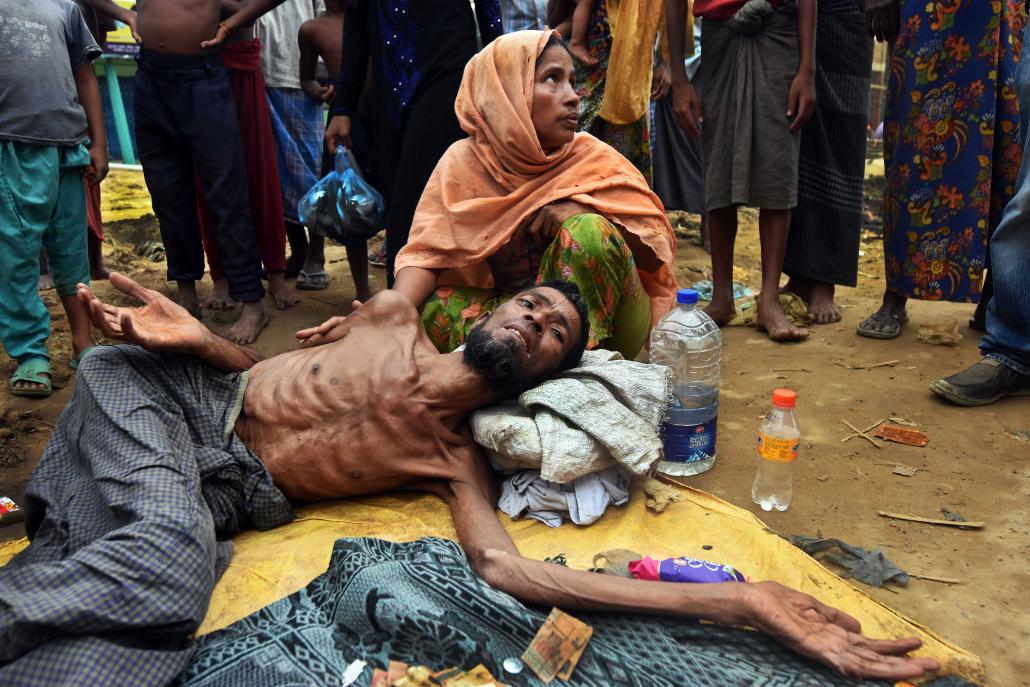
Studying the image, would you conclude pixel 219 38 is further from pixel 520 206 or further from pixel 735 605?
pixel 735 605

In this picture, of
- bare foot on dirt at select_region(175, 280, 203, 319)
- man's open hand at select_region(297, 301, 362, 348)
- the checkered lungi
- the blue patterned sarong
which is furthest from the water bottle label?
the blue patterned sarong

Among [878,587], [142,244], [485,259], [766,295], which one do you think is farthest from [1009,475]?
[142,244]

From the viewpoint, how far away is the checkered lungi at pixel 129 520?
66.4 inches

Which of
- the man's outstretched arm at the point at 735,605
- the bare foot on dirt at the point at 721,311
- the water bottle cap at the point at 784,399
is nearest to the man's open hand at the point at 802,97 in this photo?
the bare foot on dirt at the point at 721,311

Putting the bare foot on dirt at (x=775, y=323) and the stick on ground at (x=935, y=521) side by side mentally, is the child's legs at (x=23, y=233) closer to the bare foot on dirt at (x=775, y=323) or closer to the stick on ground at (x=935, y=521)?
the bare foot on dirt at (x=775, y=323)

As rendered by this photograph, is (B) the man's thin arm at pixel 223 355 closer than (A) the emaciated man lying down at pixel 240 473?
No

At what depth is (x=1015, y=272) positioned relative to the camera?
341cm

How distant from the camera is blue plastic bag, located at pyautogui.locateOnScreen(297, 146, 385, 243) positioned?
4605mm

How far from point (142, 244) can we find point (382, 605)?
6.37 metres

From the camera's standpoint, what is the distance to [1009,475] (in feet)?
9.56

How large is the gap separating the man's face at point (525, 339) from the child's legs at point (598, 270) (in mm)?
335

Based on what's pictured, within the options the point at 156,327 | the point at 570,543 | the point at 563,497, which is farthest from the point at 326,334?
the point at 570,543

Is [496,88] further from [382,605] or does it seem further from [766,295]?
[382,605]

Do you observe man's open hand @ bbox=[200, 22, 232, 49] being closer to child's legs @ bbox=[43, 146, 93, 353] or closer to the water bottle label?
child's legs @ bbox=[43, 146, 93, 353]
